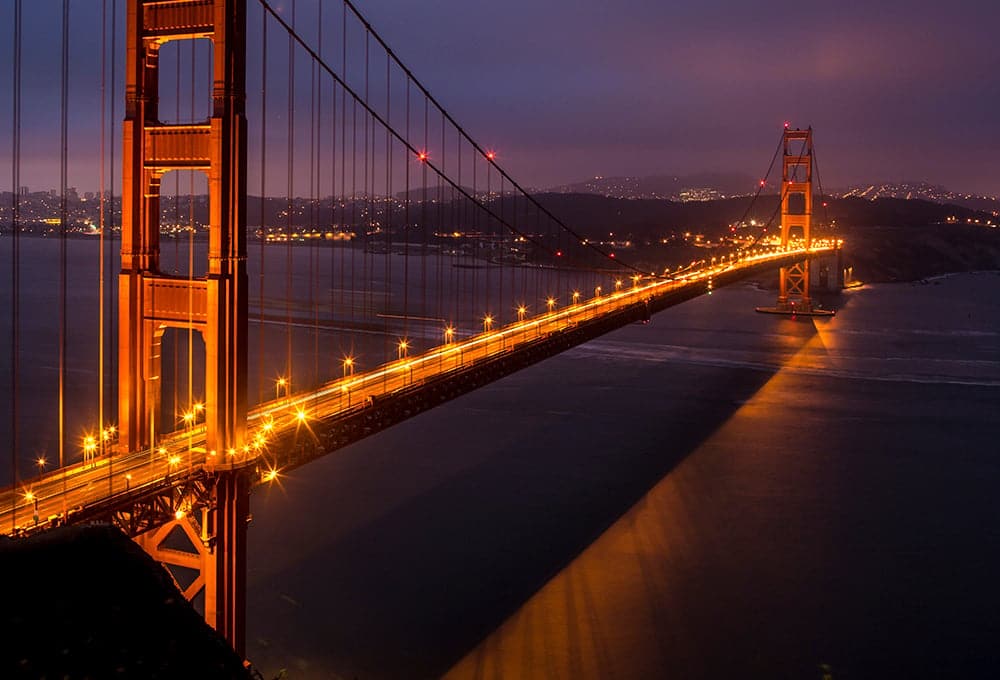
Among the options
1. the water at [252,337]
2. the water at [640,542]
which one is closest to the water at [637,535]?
the water at [640,542]

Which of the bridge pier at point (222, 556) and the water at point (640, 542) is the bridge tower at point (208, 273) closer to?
the bridge pier at point (222, 556)

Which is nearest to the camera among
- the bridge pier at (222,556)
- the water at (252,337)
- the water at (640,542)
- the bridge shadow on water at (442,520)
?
the bridge pier at (222,556)

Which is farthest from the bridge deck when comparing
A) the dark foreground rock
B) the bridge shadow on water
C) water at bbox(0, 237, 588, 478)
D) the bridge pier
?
the dark foreground rock

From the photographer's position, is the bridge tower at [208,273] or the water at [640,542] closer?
the bridge tower at [208,273]

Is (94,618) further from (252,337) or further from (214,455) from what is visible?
(252,337)

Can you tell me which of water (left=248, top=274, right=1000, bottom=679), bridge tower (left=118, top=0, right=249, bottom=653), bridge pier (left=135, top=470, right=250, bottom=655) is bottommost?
water (left=248, top=274, right=1000, bottom=679)

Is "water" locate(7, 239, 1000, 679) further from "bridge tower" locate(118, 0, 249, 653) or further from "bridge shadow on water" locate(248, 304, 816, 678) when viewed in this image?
"bridge tower" locate(118, 0, 249, 653)
